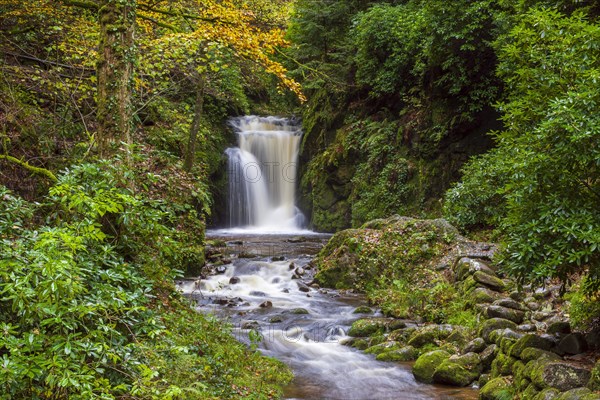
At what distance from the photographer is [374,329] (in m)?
9.60

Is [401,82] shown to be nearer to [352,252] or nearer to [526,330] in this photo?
[352,252]

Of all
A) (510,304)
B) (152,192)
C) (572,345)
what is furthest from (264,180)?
(572,345)

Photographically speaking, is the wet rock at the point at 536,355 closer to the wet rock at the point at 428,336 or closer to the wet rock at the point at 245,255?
the wet rock at the point at 428,336

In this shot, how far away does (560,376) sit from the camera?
5648 mm

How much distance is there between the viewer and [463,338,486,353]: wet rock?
766 cm

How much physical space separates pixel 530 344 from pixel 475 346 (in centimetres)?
128

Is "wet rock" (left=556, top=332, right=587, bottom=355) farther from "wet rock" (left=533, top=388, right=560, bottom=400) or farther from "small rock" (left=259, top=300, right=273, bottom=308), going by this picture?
"small rock" (left=259, top=300, right=273, bottom=308)

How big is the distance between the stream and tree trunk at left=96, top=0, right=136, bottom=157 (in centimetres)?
407

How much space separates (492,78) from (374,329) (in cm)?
1060

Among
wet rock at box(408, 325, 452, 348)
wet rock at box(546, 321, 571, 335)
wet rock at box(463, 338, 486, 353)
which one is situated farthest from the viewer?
wet rock at box(408, 325, 452, 348)

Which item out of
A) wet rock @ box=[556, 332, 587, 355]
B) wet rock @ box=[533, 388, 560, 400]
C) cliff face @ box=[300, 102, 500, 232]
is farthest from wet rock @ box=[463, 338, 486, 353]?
cliff face @ box=[300, 102, 500, 232]

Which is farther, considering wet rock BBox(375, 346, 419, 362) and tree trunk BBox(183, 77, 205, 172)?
tree trunk BBox(183, 77, 205, 172)

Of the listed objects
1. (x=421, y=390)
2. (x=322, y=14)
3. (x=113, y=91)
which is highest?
(x=322, y=14)

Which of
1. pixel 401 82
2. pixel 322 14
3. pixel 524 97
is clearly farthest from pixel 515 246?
pixel 322 14
